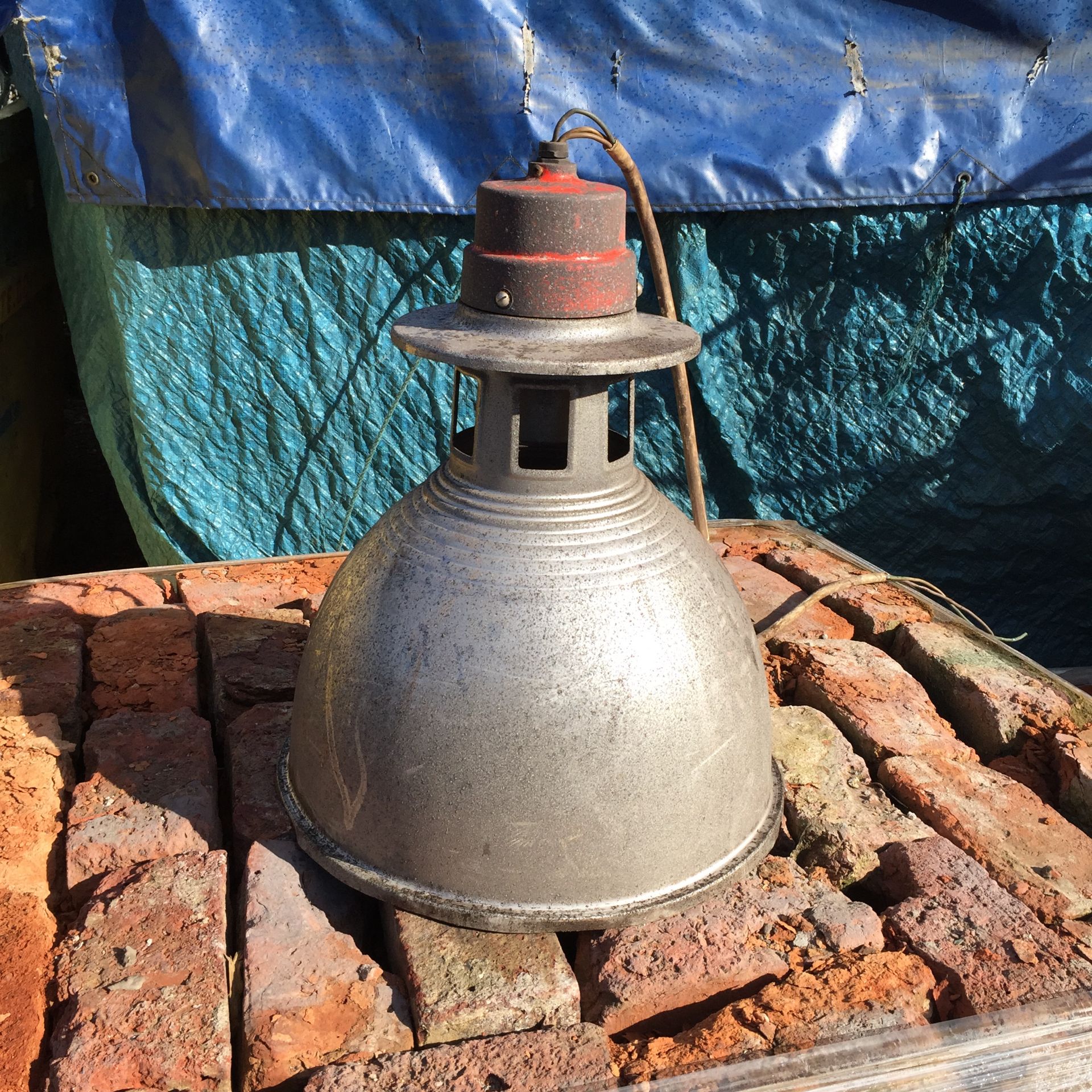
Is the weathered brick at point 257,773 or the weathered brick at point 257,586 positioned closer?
the weathered brick at point 257,773

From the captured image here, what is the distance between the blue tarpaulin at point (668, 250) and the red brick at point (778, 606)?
87 centimetres

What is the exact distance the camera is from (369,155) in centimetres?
384

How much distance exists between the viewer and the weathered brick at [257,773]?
2420 millimetres

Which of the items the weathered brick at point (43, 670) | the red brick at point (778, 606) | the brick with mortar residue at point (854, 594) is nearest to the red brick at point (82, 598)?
the weathered brick at point (43, 670)

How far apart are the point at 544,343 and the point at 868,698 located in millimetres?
1554

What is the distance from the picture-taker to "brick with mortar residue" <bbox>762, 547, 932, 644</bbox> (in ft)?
11.5

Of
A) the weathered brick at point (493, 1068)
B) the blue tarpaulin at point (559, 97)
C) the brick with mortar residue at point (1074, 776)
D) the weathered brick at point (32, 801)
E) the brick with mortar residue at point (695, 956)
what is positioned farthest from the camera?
the blue tarpaulin at point (559, 97)

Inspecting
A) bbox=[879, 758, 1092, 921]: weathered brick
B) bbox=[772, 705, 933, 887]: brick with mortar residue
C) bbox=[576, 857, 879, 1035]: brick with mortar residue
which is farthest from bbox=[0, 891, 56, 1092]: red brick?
bbox=[879, 758, 1092, 921]: weathered brick

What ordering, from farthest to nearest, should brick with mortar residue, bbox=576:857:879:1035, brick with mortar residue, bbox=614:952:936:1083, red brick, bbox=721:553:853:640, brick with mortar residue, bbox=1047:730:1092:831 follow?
red brick, bbox=721:553:853:640 → brick with mortar residue, bbox=1047:730:1092:831 → brick with mortar residue, bbox=576:857:879:1035 → brick with mortar residue, bbox=614:952:936:1083

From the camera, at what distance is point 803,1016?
6.55ft

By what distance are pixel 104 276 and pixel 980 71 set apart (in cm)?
332

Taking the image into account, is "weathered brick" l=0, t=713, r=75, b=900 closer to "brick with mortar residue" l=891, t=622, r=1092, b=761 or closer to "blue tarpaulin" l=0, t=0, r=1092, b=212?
"blue tarpaulin" l=0, t=0, r=1092, b=212

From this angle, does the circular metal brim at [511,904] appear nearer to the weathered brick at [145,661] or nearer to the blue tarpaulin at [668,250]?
the weathered brick at [145,661]

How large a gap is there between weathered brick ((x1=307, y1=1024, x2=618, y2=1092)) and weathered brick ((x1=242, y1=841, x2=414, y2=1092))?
63 mm
